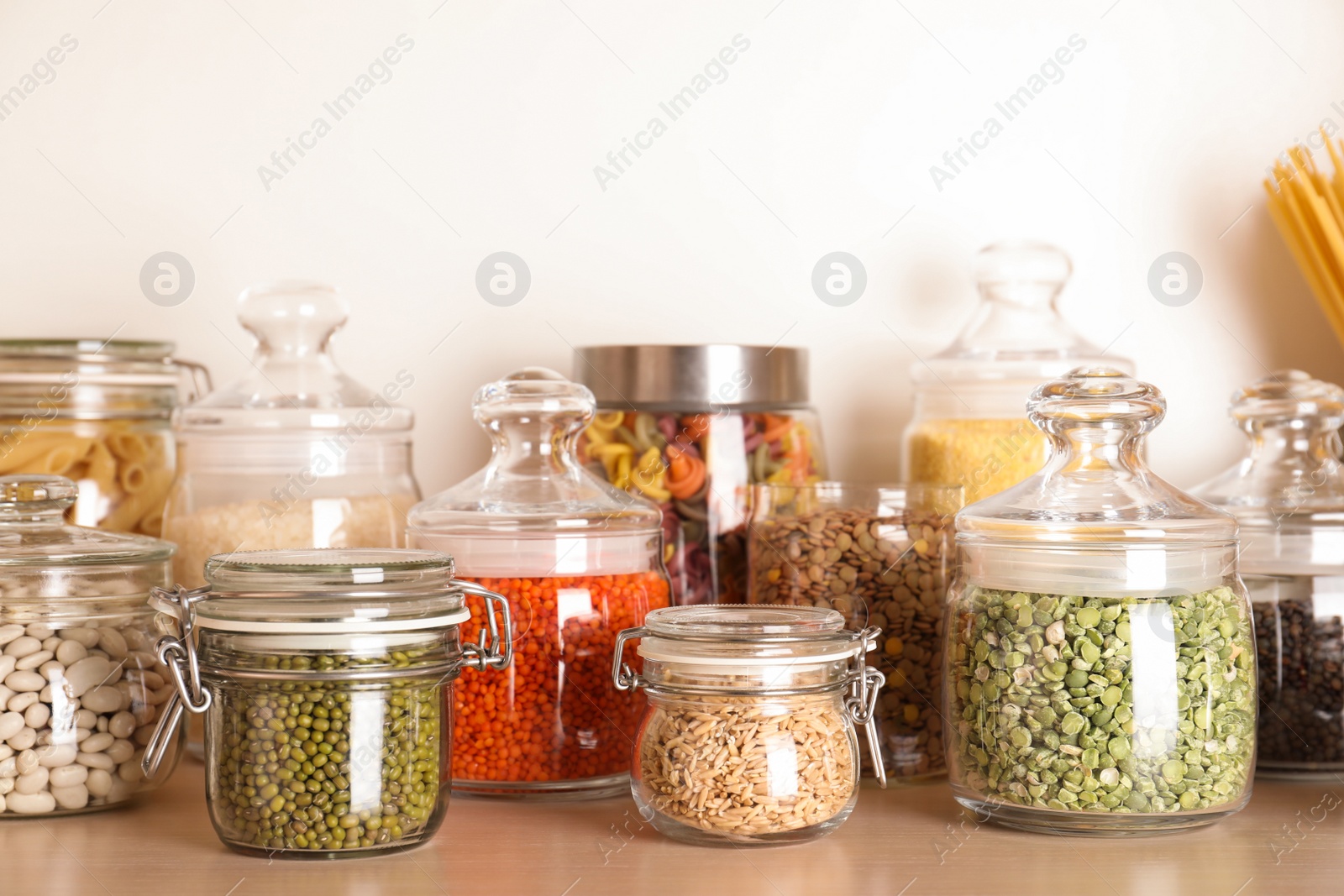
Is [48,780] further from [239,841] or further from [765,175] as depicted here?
[765,175]

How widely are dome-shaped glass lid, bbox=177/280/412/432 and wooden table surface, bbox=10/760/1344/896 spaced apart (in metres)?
0.33

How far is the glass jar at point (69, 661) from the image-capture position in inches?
34.3

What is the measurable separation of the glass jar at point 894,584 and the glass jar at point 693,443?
0.09 meters

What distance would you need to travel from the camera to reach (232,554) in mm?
849

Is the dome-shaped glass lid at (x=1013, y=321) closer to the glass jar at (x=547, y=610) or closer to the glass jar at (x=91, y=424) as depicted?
the glass jar at (x=547, y=610)

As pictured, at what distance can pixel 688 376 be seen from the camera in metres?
1.05

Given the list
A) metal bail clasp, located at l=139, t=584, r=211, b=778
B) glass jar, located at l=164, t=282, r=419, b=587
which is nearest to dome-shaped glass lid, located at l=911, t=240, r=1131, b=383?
glass jar, located at l=164, t=282, r=419, b=587

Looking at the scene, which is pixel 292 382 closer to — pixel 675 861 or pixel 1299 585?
pixel 675 861

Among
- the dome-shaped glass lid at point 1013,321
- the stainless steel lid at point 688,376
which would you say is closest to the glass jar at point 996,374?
the dome-shaped glass lid at point 1013,321

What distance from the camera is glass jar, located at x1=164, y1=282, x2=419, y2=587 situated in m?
1.04

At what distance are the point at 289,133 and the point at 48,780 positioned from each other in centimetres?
66

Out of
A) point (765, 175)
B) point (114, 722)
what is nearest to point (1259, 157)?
point (765, 175)

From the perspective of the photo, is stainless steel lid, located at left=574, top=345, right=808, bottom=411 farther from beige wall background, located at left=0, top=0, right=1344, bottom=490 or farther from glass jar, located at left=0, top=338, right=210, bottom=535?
glass jar, located at left=0, top=338, right=210, bottom=535

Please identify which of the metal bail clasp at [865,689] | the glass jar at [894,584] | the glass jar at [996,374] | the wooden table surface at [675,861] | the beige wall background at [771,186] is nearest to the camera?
the wooden table surface at [675,861]
